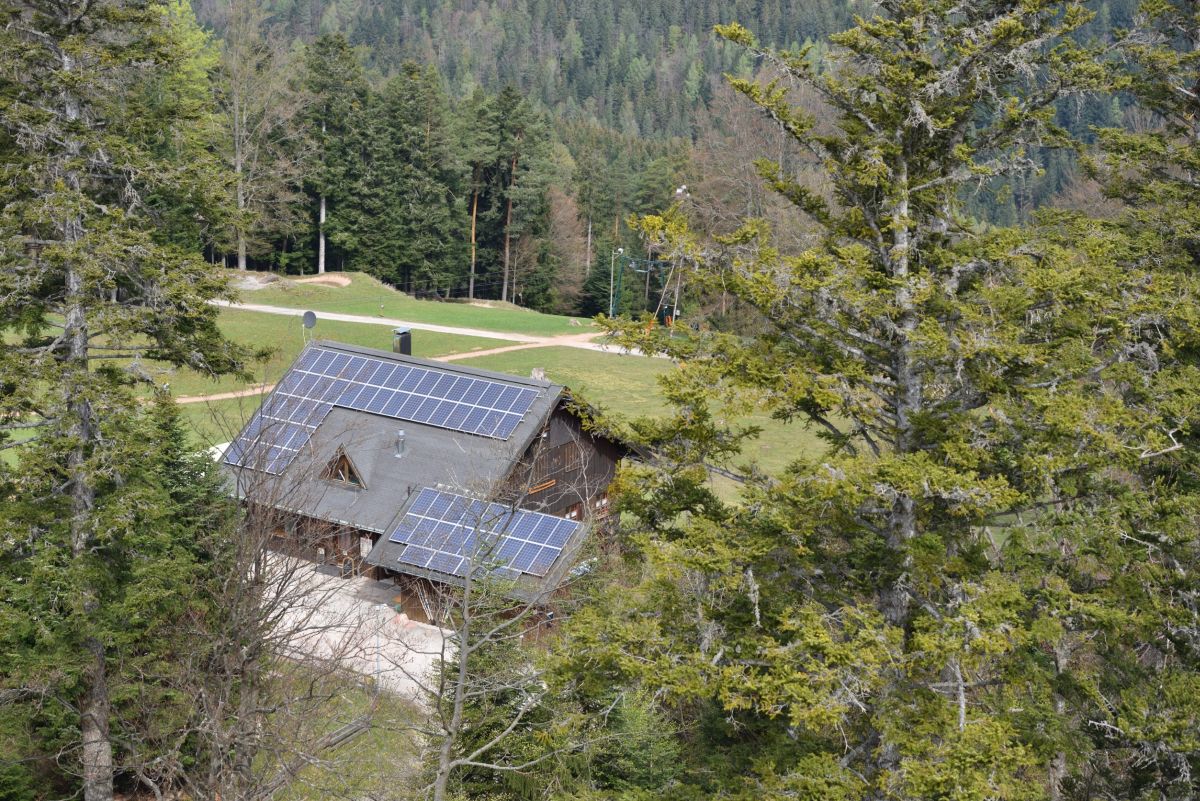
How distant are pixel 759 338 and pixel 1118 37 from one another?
18.5ft

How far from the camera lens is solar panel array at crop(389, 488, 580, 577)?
80.8 feet

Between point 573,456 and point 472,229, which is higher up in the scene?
point 573,456

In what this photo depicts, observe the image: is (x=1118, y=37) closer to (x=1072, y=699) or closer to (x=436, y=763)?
(x=1072, y=699)

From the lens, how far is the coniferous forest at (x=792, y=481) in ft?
32.1

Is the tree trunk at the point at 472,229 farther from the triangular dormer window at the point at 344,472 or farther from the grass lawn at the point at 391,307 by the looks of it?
the triangular dormer window at the point at 344,472

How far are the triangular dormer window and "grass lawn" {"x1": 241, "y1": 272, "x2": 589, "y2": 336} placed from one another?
28313 mm

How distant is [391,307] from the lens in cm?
6047

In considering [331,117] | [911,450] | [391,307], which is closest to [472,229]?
[331,117]

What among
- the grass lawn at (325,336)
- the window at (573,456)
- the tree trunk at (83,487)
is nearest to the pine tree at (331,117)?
the grass lawn at (325,336)

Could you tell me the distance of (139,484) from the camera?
16766mm

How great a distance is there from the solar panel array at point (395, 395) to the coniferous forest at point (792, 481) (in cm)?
867

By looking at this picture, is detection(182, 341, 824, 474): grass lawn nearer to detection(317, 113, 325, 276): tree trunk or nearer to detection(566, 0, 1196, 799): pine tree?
detection(317, 113, 325, 276): tree trunk

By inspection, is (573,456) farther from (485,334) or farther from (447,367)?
(485,334)

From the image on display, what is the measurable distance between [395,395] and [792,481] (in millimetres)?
22583
